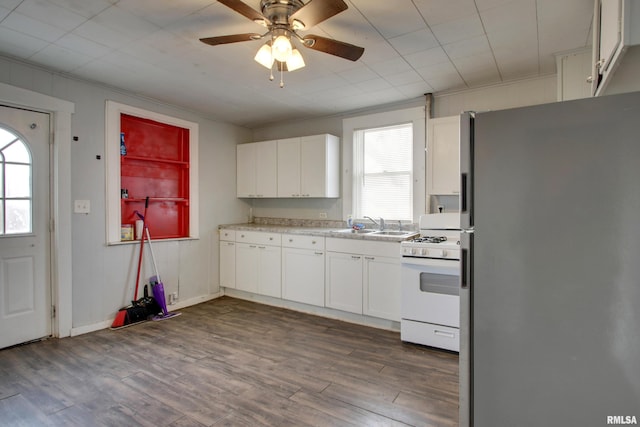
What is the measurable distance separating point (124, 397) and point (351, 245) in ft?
7.59

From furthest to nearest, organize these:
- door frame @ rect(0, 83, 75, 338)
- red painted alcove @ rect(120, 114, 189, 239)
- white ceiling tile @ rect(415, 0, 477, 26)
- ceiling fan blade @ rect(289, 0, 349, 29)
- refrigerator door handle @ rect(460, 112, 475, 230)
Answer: red painted alcove @ rect(120, 114, 189, 239) → door frame @ rect(0, 83, 75, 338) → white ceiling tile @ rect(415, 0, 477, 26) → ceiling fan blade @ rect(289, 0, 349, 29) → refrigerator door handle @ rect(460, 112, 475, 230)

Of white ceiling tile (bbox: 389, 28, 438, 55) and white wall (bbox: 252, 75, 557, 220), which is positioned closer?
white ceiling tile (bbox: 389, 28, 438, 55)

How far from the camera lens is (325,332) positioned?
333cm

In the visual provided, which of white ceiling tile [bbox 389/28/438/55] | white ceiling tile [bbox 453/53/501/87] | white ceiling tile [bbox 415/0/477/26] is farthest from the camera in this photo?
white ceiling tile [bbox 453/53/501/87]

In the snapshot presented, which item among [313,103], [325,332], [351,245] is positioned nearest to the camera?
[325,332]

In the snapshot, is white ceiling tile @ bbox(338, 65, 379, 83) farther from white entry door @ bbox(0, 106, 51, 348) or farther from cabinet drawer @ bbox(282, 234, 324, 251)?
white entry door @ bbox(0, 106, 51, 348)

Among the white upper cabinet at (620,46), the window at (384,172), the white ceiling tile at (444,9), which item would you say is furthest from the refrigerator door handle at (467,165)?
the window at (384,172)

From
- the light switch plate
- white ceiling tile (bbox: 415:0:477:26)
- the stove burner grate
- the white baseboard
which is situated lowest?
the white baseboard

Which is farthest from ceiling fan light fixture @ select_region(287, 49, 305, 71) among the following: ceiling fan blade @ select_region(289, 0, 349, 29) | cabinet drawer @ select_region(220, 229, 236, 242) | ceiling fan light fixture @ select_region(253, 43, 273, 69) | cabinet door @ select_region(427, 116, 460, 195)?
cabinet drawer @ select_region(220, 229, 236, 242)

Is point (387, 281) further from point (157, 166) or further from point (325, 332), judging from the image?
point (157, 166)

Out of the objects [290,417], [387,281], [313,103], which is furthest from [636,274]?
[313,103]

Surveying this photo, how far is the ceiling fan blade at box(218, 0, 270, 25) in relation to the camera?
1.67 m

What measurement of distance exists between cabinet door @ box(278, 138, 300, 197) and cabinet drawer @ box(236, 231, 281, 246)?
643mm

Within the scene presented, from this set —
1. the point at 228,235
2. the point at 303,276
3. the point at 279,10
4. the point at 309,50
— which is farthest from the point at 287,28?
the point at 228,235
